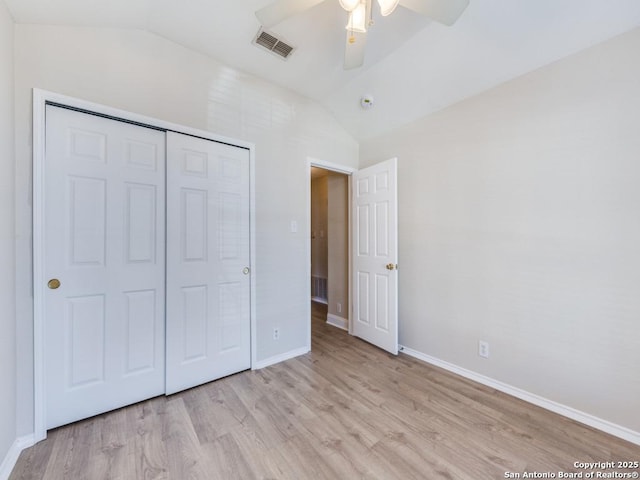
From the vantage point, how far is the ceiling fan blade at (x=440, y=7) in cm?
126

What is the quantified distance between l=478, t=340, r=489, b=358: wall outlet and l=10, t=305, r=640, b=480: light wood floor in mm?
260

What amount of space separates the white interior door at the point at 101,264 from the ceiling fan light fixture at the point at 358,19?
5.12ft

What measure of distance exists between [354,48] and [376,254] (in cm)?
194

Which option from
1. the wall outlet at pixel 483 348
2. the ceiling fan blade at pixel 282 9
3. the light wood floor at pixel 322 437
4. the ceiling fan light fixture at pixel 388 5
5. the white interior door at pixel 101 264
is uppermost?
the ceiling fan blade at pixel 282 9

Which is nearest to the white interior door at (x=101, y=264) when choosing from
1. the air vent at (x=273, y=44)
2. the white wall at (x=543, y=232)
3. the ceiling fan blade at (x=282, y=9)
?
the air vent at (x=273, y=44)

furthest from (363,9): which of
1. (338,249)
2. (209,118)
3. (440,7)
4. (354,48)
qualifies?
(338,249)

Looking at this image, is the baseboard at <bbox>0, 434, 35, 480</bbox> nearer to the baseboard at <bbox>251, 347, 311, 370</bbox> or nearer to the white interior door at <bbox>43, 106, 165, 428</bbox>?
the white interior door at <bbox>43, 106, 165, 428</bbox>

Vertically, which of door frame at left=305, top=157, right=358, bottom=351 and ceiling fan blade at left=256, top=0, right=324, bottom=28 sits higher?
ceiling fan blade at left=256, top=0, right=324, bottom=28

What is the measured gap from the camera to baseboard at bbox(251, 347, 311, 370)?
2512mm

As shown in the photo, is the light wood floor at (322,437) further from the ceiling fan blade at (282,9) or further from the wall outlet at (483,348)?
the ceiling fan blade at (282,9)

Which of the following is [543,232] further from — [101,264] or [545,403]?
[101,264]

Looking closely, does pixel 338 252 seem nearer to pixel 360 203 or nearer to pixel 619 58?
pixel 360 203

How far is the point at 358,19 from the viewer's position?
140 centimetres

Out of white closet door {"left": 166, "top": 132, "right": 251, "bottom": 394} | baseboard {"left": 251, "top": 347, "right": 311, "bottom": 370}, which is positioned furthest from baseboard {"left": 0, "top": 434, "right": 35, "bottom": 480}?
baseboard {"left": 251, "top": 347, "right": 311, "bottom": 370}
